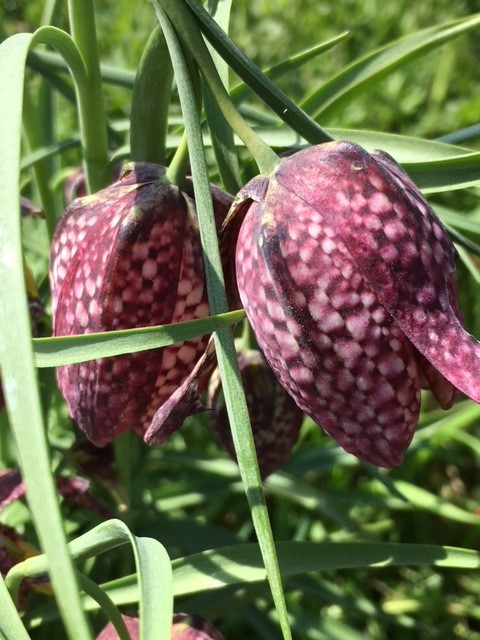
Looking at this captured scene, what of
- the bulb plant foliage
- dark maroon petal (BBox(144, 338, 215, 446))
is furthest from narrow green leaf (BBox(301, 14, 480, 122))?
dark maroon petal (BBox(144, 338, 215, 446))

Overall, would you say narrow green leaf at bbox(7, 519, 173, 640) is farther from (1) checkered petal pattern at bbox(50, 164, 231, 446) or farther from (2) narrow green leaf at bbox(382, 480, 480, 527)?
(2) narrow green leaf at bbox(382, 480, 480, 527)

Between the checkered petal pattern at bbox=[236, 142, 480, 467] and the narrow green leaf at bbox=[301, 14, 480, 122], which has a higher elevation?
the narrow green leaf at bbox=[301, 14, 480, 122]

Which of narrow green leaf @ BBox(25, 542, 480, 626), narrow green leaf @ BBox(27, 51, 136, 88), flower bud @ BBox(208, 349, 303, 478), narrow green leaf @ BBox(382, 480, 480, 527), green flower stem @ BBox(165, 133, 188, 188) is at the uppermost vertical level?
narrow green leaf @ BBox(27, 51, 136, 88)

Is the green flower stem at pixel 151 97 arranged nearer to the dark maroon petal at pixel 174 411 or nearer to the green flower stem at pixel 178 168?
the green flower stem at pixel 178 168

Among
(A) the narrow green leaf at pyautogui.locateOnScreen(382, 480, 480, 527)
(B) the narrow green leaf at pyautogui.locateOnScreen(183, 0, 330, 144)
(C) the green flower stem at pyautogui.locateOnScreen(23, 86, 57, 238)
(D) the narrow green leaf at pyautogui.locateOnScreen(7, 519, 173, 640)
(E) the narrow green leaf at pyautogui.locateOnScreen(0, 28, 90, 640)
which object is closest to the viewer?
(E) the narrow green leaf at pyautogui.locateOnScreen(0, 28, 90, 640)

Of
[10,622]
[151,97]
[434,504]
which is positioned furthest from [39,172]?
[434,504]

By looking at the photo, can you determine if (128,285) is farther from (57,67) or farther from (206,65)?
(57,67)

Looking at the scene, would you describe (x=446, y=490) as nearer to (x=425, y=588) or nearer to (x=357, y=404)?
(x=425, y=588)
